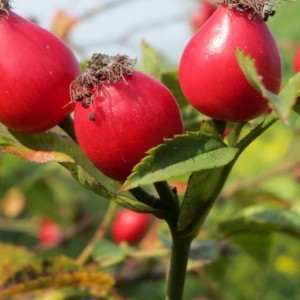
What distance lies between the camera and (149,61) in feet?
4.33

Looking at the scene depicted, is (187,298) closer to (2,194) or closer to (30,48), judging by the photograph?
(2,194)

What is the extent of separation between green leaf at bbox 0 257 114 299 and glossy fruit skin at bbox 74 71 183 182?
1.64 feet

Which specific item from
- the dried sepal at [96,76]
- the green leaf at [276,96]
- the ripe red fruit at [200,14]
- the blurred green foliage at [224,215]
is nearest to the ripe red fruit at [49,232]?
the blurred green foliage at [224,215]

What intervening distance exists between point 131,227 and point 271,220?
4.23 feet

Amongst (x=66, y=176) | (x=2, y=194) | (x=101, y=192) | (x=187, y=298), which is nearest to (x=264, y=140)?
(x=187, y=298)

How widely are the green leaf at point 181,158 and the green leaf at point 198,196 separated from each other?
68 mm

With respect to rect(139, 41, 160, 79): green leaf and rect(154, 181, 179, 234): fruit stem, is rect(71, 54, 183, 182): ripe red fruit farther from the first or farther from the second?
rect(139, 41, 160, 79): green leaf

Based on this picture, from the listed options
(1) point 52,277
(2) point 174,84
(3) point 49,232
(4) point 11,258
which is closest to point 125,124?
(2) point 174,84

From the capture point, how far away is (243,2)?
0.97m

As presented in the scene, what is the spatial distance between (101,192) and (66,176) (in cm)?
245

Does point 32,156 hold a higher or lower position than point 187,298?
higher

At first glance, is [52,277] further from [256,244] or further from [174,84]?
[256,244]

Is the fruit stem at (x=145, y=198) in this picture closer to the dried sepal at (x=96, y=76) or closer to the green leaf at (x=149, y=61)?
the dried sepal at (x=96, y=76)

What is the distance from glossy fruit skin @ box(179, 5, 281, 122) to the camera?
94 cm
